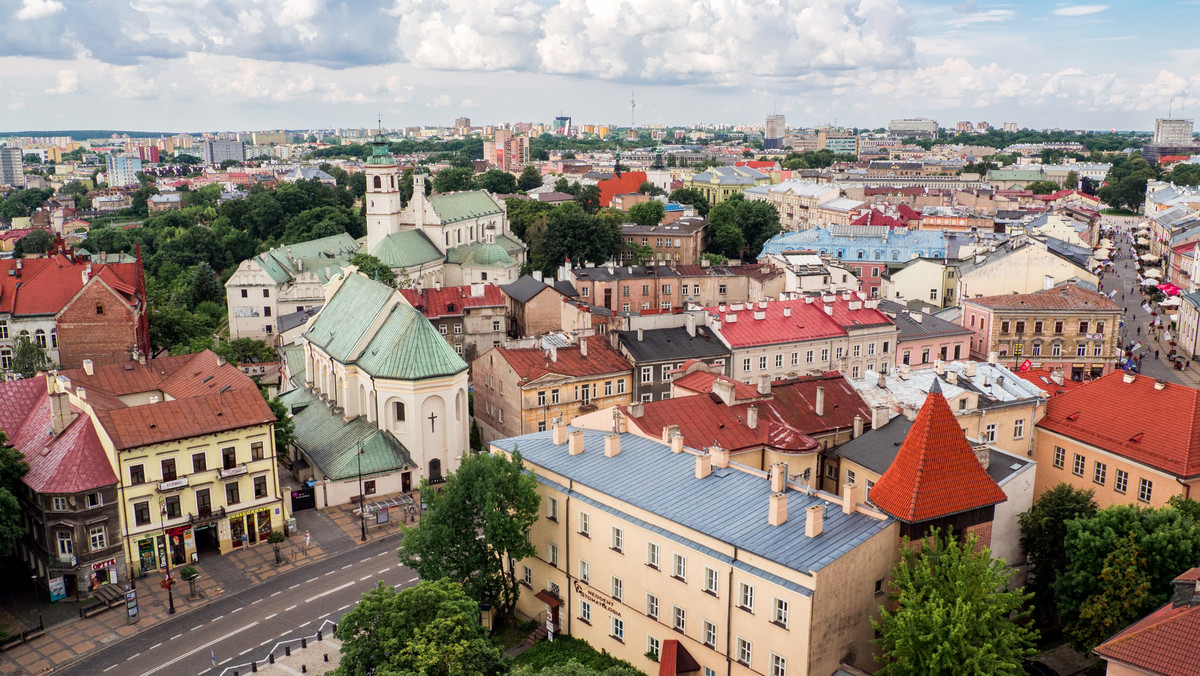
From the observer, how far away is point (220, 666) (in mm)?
42375

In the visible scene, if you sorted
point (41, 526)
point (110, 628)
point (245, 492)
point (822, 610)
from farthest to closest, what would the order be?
point (245, 492) → point (41, 526) → point (110, 628) → point (822, 610)

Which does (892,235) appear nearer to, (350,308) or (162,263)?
(350,308)

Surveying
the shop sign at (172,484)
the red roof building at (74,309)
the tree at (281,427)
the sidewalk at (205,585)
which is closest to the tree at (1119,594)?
the sidewalk at (205,585)

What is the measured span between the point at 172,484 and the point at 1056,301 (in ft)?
241

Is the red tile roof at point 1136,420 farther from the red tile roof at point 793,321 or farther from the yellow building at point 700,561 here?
the red tile roof at point 793,321

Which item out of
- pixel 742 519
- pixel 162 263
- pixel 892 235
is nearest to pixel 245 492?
pixel 742 519

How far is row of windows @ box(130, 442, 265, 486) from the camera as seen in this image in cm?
5022

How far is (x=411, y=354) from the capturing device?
63.5m

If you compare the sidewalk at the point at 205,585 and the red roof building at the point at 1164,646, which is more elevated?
the red roof building at the point at 1164,646

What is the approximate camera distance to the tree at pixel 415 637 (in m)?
32.2

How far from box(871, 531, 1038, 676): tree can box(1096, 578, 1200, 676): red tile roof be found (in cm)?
304

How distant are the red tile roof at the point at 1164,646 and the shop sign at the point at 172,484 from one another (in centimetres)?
4482

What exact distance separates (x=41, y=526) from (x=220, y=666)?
1510 centimetres

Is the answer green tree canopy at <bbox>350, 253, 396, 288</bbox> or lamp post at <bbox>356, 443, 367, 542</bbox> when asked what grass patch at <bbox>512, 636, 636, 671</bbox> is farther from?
green tree canopy at <bbox>350, 253, 396, 288</bbox>
